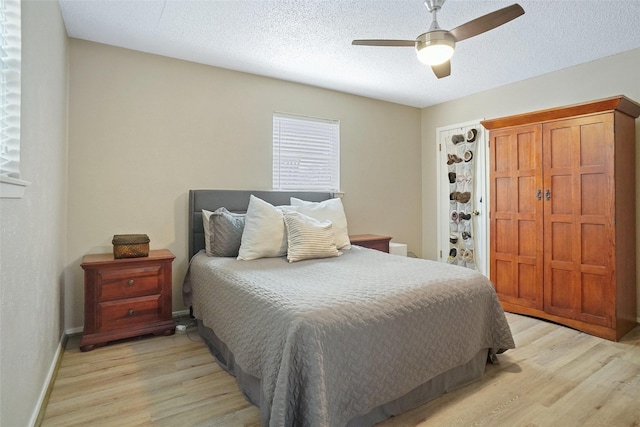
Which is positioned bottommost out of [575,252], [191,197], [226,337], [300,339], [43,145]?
[226,337]

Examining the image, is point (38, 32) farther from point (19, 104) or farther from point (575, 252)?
point (575, 252)

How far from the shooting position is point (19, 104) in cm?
139

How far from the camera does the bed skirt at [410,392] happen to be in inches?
66.9

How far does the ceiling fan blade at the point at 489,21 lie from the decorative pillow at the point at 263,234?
1.85 meters

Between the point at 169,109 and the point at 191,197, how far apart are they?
33.9 inches

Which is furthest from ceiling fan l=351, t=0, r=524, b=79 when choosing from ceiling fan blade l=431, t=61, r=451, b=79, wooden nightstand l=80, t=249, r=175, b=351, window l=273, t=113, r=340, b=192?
wooden nightstand l=80, t=249, r=175, b=351

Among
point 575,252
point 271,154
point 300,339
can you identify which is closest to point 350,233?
point 271,154

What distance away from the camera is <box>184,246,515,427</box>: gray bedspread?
1.41m

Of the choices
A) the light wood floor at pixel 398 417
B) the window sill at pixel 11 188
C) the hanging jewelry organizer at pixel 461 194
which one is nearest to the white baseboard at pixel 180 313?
the light wood floor at pixel 398 417

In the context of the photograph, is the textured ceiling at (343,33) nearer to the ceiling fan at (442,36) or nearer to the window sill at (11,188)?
the ceiling fan at (442,36)

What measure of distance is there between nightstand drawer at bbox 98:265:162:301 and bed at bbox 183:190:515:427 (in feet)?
1.49

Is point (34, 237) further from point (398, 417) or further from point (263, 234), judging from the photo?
point (398, 417)

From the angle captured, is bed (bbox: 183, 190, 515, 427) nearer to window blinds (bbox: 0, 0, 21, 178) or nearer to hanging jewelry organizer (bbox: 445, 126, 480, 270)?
window blinds (bbox: 0, 0, 21, 178)

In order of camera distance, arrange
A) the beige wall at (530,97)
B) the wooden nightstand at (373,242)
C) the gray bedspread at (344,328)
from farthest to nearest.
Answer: the wooden nightstand at (373,242) < the beige wall at (530,97) < the gray bedspread at (344,328)
